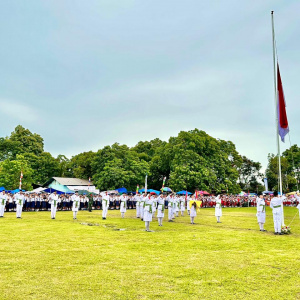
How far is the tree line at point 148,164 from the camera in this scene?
4572cm

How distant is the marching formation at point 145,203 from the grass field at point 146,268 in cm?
323

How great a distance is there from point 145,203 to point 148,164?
40992mm

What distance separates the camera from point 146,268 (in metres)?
7.47

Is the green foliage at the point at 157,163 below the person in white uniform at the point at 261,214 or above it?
above

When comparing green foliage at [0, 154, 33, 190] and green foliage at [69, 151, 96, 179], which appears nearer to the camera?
green foliage at [0, 154, 33, 190]

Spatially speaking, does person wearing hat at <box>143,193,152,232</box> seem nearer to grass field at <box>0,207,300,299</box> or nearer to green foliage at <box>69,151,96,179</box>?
grass field at <box>0,207,300,299</box>

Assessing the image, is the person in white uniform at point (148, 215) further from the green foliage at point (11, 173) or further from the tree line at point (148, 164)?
the green foliage at point (11, 173)

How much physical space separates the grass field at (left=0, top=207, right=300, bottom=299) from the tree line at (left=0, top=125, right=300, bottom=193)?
33.3 meters

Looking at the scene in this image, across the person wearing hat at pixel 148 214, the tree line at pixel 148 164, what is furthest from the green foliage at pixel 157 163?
the person wearing hat at pixel 148 214

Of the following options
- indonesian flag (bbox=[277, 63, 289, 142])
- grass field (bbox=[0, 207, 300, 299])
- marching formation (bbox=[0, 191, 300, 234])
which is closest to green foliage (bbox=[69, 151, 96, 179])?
marching formation (bbox=[0, 191, 300, 234])

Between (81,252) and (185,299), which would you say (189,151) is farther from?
(185,299)

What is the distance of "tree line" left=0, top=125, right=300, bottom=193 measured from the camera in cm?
4572

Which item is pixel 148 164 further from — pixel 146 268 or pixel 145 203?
Result: pixel 146 268

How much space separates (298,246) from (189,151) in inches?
1402
